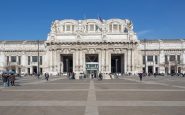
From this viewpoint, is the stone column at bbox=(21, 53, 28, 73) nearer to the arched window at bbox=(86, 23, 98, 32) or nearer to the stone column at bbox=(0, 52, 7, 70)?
the stone column at bbox=(0, 52, 7, 70)

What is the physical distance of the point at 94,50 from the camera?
390ft

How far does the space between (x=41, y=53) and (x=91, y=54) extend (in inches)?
732

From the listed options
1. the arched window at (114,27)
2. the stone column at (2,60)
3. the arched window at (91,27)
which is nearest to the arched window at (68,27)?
the arched window at (91,27)

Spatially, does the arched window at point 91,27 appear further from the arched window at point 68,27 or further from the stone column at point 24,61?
the stone column at point 24,61

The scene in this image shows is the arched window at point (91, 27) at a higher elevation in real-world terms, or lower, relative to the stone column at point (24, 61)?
higher

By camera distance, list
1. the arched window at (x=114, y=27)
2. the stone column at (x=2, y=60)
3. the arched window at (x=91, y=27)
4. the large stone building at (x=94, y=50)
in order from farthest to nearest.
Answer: the stone column at (x=2, y=60)
the arched window at (x=114, y=27)
the arched window at (x=91, y=27)
the large stone building at (x=94, y=50)

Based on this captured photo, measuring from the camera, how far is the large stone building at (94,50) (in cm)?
11759

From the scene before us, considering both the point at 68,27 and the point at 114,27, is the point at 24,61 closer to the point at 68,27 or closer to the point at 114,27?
the point at 68,27

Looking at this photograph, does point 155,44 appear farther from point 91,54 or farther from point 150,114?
point 150,114

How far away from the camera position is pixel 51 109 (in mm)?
13703

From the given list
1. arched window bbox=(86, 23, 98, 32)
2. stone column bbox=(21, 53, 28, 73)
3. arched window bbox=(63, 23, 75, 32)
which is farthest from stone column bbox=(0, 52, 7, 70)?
arched window bbox=(86, 23, 98, 32)

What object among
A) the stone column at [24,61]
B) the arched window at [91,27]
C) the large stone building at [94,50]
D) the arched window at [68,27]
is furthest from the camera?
the arched window at [68,27]

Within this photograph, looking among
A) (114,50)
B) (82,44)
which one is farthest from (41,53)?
(114,50)

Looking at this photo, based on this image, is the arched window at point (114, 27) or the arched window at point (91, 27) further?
the arched window at point (114, 27)
